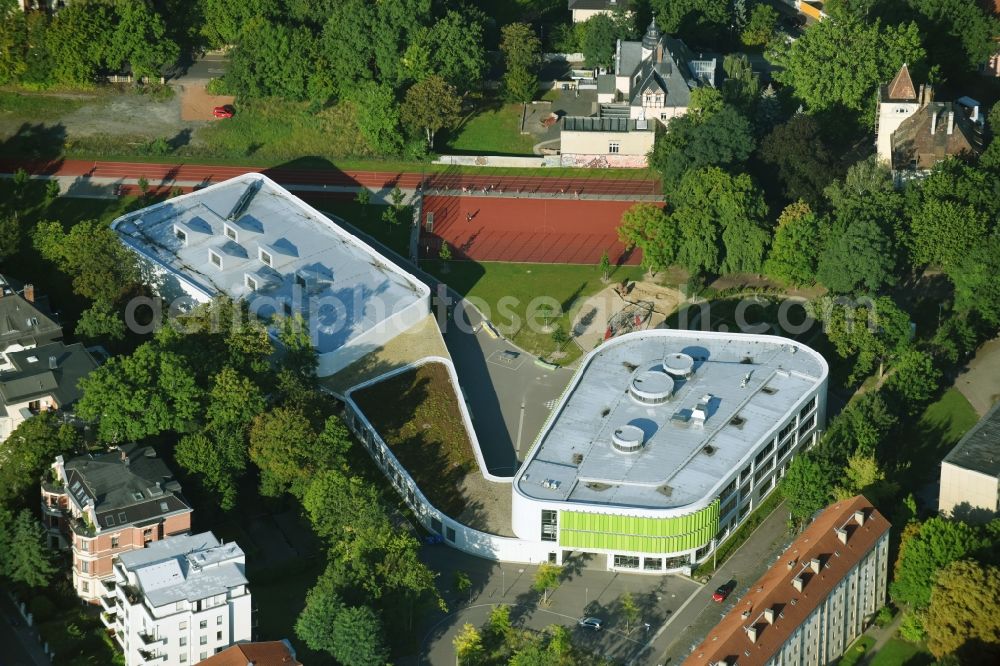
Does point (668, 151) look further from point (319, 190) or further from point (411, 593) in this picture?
point (411, 593)

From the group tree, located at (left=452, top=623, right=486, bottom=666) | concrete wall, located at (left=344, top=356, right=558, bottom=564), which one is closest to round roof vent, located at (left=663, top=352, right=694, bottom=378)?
concrete wall, located at (left=344, top=356, right=558, bottom=564)

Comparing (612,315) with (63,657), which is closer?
(63,657)

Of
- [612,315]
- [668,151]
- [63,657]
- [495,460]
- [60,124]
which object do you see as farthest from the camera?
[60,124]

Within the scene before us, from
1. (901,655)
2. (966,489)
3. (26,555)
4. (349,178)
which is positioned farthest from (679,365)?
(349,178)

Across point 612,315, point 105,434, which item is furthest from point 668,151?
point 105,434

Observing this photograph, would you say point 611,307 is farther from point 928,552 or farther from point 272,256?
point 928,552

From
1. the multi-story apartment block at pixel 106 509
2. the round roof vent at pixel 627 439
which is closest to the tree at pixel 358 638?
the multi-story apartment block at pixel 106 509
